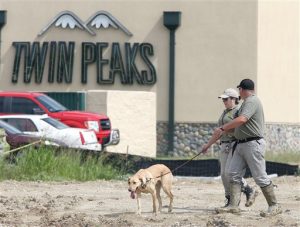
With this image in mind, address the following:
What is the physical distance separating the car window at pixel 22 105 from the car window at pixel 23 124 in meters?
3.49

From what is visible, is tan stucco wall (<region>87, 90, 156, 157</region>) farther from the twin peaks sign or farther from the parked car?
the parked car

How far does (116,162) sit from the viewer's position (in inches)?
933

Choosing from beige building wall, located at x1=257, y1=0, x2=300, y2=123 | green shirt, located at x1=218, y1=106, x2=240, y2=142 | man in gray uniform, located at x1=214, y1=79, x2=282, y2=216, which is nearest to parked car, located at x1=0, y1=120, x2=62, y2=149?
green shirt, located at x1=218, y1=106, x2=240, y2=142

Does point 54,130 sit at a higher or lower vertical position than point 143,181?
higher

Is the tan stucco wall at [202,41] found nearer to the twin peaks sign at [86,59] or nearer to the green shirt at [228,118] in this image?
the twin peaks sign at [86,59]

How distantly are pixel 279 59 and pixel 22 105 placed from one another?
39.8 feet

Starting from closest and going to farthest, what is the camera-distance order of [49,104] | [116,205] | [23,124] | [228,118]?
[228,118], [116,205], [23,124], [49,104]

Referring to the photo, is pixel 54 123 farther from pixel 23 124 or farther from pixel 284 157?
pixel 284 157

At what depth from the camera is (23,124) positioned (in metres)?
28.2

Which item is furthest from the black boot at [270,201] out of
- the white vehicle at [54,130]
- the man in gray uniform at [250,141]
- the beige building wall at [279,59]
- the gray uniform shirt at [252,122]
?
the beige building wall at [279,59]

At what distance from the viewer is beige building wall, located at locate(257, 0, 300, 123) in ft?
130

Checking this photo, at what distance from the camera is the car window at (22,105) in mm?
31953

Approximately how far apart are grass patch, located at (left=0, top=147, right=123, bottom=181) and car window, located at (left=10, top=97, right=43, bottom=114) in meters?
9.28

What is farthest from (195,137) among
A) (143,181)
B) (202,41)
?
(143,181)
